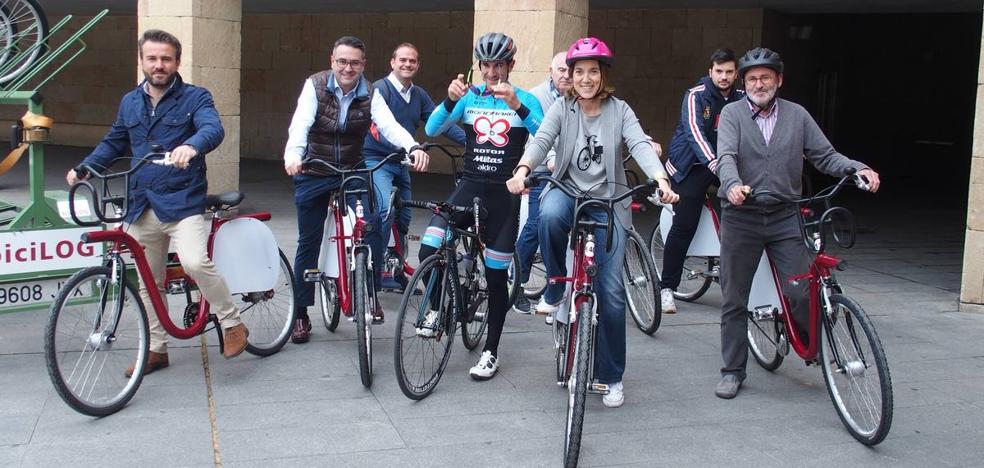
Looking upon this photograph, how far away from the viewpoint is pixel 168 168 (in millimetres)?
5043

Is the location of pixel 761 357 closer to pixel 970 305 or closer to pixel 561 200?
pixel 561 200

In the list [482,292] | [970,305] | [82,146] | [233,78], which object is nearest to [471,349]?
[482,292]

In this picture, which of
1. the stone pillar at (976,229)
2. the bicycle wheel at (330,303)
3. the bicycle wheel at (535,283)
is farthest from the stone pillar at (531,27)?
the bicycle wheel at (330,303)

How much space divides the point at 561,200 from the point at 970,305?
4.03 metres

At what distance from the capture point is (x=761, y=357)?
5.72 m

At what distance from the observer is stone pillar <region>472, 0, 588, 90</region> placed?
31.3 feet

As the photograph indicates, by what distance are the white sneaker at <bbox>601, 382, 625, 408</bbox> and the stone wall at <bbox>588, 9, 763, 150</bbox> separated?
11.2 meters

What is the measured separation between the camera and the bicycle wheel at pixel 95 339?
4.45m

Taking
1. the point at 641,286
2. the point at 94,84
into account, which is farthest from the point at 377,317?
the point at 94,84

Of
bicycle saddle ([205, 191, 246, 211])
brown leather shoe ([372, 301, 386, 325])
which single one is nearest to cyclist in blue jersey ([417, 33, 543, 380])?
brown leather shoe ([372, 301, 386, 325])

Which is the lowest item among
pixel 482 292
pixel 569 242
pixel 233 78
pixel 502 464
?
pixel 502 464

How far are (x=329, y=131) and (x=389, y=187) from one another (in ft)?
3.78

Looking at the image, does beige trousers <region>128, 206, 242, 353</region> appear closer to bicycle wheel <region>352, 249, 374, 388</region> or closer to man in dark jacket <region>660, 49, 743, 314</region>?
bicycle wheel <region>352, 249, 374, 388</region>

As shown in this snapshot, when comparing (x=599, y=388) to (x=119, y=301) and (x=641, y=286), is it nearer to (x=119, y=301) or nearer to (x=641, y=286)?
(x=641, y=286)
